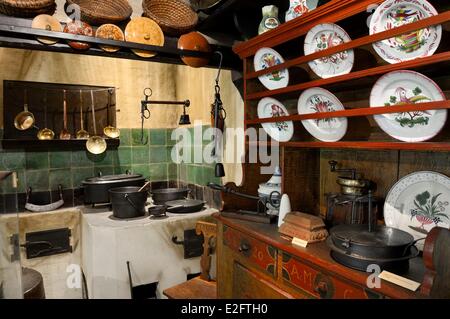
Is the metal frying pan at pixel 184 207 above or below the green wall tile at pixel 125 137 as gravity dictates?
below

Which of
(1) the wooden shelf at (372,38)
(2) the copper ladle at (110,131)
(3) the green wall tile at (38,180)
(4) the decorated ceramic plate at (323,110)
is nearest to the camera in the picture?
(1) the wooden shelf at (372,38)

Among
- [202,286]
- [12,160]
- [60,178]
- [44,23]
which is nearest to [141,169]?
[60,178]

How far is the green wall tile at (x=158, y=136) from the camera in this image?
2969 millimetres

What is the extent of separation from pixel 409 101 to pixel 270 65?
60 cm

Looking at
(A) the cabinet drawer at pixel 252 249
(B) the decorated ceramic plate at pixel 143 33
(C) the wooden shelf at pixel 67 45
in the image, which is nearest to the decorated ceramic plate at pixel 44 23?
(C) the wooden shelf at pixel 67 45

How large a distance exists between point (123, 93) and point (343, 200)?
7.34 ft

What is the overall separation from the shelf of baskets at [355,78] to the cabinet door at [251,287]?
0.54 m

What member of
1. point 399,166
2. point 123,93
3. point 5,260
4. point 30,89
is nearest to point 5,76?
point 30,89

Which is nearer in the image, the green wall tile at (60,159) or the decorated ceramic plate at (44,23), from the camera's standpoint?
the decorated ceramic plate at (44,23)

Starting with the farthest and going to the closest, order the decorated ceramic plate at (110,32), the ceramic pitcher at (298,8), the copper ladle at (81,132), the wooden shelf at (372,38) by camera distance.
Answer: the copper ladle at (81,132) < the decorated ceramic plate at (110,32) < the ceramic pitcher at (298,8) < the wooden shelf at (372,38)

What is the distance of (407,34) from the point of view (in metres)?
0.88

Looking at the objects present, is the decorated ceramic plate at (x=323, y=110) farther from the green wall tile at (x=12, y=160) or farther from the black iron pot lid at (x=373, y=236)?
the green wall tile at (x=12, y=160)

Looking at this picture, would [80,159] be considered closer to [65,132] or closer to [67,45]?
[65,132]

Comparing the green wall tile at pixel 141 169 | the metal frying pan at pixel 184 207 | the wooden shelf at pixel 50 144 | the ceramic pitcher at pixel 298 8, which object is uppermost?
the ceramic pitcher at pixel 298 8
